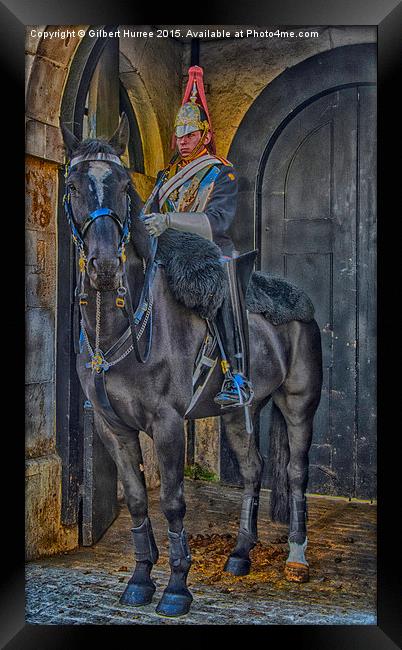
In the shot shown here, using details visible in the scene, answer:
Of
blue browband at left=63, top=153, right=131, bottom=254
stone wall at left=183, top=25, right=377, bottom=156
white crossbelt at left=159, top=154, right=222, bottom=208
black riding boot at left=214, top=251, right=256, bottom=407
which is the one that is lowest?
black riding boot at left=214, top=251, right=256, bottom=407

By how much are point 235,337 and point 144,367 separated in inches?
26.5

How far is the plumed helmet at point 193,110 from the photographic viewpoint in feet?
17.7

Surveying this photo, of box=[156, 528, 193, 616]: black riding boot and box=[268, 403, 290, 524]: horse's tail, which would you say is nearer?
box=[156, 528, 193, 616]: black riding boot

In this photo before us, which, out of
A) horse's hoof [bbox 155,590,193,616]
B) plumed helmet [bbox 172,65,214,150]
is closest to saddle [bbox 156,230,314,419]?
plumed helmet [bbox 172,65,214,150]

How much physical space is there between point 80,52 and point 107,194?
1.48m

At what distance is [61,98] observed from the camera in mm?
5672

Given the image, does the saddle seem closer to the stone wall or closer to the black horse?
the black horse

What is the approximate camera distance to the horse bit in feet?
15.1

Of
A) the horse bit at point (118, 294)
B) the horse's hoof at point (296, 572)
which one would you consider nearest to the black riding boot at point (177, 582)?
the horse's hoof at point (296, 572)

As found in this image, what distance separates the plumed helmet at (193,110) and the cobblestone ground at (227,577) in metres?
2.54

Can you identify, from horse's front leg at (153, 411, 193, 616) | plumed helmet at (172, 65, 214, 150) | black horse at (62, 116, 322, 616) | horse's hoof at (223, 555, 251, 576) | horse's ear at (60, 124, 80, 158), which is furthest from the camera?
horse's hoof at (223, 555, 251, 576)

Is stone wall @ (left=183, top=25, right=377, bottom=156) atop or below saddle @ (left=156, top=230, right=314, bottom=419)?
atop

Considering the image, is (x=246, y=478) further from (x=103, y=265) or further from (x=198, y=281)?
(x=103, y=265)

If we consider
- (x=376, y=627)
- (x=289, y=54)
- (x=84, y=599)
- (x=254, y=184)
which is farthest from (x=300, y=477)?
(x=289, y=54)
